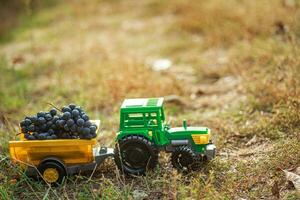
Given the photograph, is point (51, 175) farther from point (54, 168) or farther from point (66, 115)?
point (66, 115)

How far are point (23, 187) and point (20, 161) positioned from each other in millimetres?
245

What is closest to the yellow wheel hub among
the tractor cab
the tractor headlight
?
the tractor cab

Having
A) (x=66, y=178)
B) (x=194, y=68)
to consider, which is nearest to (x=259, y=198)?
(x=66, y=178)

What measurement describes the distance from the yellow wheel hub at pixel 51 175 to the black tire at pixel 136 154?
0.48 meters

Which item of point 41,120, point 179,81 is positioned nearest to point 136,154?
point 41,120

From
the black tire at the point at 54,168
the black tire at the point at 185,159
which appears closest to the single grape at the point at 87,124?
the black tire at the point at 54,168

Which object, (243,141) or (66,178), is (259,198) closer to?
(243,141)

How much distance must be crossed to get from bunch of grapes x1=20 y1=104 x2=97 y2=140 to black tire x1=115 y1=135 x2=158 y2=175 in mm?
249

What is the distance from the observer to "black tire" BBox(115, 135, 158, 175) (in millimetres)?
4473

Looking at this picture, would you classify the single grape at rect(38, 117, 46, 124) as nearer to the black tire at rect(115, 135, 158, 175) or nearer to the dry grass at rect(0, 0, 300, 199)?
the dry grass at rect(0, 0, 300, 199)

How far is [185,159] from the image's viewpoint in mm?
4469

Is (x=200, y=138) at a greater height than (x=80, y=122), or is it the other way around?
(x=80, y=122)

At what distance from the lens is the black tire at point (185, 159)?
4.45 m

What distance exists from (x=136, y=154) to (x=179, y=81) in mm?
2678
